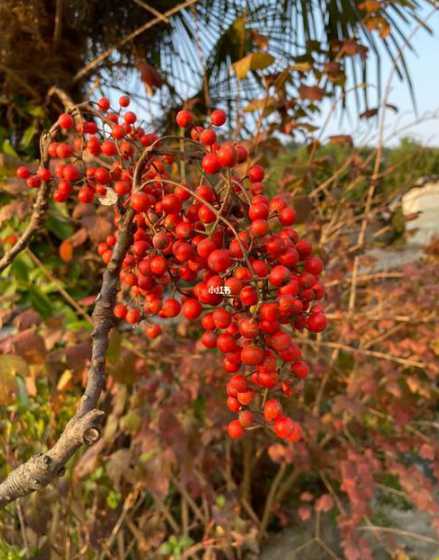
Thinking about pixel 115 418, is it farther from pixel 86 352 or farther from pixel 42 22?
pixel 42 22

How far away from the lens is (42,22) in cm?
263

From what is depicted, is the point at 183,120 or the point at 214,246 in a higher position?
the point at 183,120

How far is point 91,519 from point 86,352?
29.1 inches

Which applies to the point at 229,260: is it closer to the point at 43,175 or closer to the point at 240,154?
the point at 240,154

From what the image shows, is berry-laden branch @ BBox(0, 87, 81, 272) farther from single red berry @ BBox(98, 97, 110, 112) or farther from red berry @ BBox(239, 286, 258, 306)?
red berry @ BBox(239, 286, 258, 306)

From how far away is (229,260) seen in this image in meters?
0.50

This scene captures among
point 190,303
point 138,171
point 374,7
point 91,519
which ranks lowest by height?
point 91,519

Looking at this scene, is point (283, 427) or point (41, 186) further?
point (41, 186)

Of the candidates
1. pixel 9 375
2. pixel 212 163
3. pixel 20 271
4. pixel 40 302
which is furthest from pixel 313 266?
pixel 40 302

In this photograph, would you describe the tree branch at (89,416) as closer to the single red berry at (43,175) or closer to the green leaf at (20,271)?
the single red berry at (43,175)

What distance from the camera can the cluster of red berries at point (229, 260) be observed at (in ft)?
1.65

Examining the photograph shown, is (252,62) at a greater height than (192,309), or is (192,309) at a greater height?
(252,62)

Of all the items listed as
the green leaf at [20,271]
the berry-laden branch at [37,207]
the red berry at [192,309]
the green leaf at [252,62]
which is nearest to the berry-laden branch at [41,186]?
the berry-laden branch at [37,207]

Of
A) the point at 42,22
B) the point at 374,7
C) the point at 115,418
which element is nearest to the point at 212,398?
the point at 115,418
